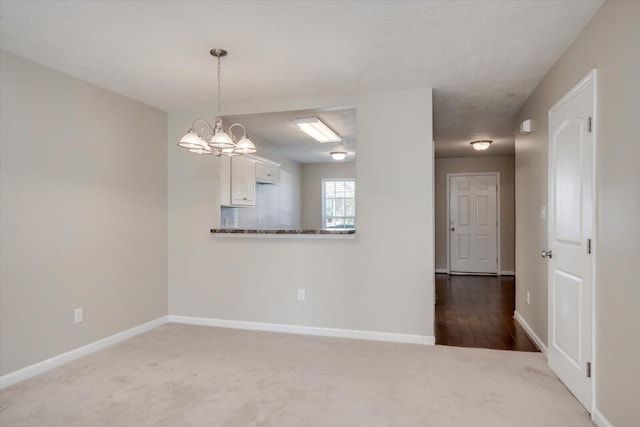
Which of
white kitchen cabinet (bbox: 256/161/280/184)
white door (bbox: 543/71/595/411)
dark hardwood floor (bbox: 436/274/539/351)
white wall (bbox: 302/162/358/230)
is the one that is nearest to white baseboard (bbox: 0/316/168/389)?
white kitchen cabinet (bbox: 256/161/280/184)

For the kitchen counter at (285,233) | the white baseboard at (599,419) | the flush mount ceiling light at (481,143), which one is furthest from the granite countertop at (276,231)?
the flush mount ceiling light at (481,143)

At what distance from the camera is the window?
8.59m

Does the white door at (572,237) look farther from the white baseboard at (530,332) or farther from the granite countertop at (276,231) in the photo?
the granite countertop at (276,231)

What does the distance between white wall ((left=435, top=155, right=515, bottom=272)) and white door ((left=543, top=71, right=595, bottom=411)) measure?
193 inches

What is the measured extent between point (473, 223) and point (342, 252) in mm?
4872

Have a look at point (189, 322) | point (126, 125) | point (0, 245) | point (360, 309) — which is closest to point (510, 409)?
point (360, 309)

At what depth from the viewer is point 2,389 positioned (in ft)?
8.66

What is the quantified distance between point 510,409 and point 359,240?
1.85 metres

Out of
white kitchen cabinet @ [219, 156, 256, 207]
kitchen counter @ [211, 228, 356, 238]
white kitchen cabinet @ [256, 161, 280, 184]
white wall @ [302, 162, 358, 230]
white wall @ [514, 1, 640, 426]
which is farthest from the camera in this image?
white wall @ [302, 162, 358, 230]

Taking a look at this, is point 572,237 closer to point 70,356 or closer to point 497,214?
point 70,356

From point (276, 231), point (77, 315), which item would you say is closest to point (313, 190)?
point (276, 231)

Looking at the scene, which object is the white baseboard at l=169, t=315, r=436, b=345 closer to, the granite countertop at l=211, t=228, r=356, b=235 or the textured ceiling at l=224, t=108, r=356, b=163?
the granite countertop at l=211, t=228, r=356, b=235

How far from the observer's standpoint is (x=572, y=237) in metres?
2.54

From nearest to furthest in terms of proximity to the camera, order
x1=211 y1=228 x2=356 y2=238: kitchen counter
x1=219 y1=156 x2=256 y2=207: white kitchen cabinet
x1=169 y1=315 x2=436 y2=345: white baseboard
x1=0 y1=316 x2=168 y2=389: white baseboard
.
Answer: x1=0 y1=316 x2=168 y2=389: white baseboard → x1=169 y1=315 x2=436 y2=345: white baseboard → x1=211 y1=228 x2=356 y2=238: kitchen counter → x1=219 y1=156 x2=256 y2=207: white kitchen cabinet
